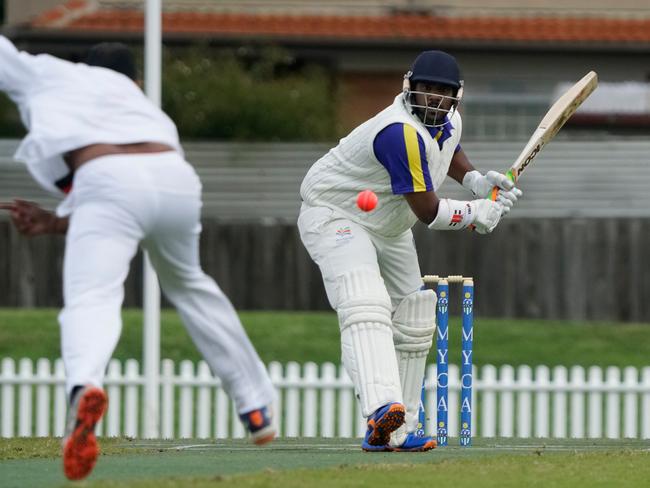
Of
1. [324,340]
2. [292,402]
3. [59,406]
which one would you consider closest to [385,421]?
[292,402]

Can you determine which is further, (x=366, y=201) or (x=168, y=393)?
(x=168, y=393)

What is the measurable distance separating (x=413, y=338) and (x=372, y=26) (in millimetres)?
15639

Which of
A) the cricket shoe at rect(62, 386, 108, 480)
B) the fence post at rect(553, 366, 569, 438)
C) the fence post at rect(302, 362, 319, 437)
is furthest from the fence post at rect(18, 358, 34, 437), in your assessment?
the cricket shoe at rect(62, 386, 108, 480)

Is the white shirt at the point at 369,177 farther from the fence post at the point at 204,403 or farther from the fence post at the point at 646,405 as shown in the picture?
the fence post at the point at 646,405

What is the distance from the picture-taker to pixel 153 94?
1141 centimetres

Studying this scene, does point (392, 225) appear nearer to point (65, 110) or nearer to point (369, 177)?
point (369, 177)

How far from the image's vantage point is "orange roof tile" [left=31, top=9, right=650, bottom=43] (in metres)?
22.0

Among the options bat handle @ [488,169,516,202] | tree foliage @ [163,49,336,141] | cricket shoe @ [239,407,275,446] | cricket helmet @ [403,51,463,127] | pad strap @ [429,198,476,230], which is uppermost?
tree foliage @ [163,49,336,141]

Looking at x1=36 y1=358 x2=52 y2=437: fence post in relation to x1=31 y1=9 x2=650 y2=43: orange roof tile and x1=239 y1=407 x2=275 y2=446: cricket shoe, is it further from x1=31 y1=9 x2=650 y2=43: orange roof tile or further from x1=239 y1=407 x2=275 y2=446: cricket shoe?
x1=31 y1=9 x2=650 y2=43: orange roof tile

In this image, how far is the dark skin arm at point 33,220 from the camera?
5559 mm

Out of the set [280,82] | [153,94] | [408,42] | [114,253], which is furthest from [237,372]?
[408,42]

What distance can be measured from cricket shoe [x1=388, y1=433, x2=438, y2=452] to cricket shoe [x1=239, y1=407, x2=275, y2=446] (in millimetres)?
1362

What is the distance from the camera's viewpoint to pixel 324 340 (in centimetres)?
1477

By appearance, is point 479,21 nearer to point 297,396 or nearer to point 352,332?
point 297,396
